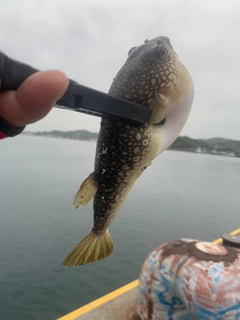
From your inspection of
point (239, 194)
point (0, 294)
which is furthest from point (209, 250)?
point (239, 194)

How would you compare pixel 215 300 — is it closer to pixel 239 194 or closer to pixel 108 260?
pixel 108 260

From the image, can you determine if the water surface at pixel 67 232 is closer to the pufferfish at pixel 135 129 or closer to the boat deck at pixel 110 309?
the boat deck at pixel 110 309

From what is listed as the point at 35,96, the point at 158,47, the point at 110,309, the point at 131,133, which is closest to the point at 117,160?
the point at 131,133

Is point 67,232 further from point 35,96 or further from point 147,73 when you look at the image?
point 35,96

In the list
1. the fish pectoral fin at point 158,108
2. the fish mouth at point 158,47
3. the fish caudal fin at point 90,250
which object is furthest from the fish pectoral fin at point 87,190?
the fish mouth at point 158,47

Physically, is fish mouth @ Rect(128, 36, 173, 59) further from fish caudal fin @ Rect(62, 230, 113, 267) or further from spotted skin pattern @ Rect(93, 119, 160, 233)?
fish caudal fin @ Rect(62, 230, 113, 267)

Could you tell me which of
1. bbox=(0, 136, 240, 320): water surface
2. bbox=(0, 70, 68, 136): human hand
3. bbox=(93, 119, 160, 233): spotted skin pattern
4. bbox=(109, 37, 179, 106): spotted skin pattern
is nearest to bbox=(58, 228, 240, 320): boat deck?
bbox=(93, 119, 160, 233): spotted skin pattern
